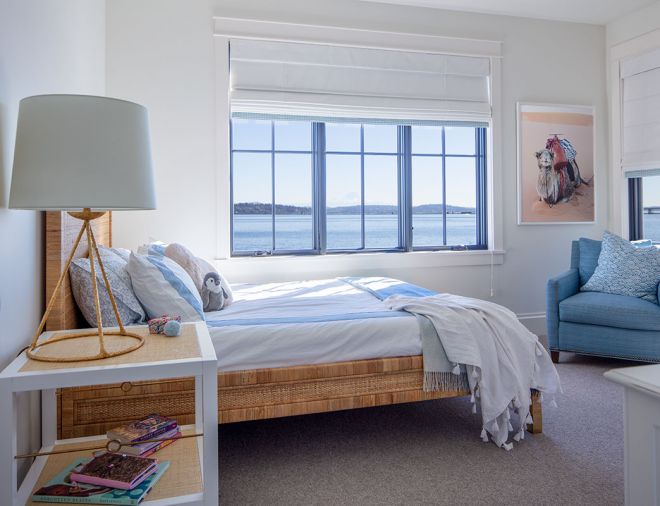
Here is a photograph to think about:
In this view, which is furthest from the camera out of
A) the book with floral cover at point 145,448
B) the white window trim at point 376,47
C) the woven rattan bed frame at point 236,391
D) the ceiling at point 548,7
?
the ceiling at point 548,7

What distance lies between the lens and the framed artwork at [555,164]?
436 centimetres

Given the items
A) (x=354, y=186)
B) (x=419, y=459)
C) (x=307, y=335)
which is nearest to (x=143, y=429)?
(x=307, y=335)

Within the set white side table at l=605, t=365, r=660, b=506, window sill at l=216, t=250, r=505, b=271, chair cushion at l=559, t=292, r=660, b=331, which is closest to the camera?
white side table at l=605, t=365, r=660, b=506

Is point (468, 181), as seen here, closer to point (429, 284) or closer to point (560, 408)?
point (429, 284)

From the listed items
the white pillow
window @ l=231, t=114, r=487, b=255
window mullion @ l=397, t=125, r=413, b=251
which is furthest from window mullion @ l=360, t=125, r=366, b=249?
the white pillow

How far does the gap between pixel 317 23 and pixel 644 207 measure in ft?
10.6

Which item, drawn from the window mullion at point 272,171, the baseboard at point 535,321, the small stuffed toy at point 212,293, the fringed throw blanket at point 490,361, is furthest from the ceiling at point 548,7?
the fringed throw blanket at point 490,361

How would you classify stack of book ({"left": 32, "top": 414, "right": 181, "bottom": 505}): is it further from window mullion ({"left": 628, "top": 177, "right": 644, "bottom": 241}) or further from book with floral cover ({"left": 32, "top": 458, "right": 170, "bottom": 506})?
window mullion ({"left": 628, "top": 177, "right": 644, "bottom": 241})

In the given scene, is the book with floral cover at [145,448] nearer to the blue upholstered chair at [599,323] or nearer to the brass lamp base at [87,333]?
the brass lamp base at [87,333]

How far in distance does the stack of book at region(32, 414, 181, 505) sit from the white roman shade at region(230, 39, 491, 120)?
8.74 ft

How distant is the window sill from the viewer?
3.83 meters

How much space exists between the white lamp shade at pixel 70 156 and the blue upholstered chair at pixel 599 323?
124 inches

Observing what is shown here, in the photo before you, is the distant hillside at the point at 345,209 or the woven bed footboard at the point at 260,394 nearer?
the woven bed footboard at the point at 260,394

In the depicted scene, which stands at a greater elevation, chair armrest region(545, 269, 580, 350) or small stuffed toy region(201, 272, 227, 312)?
small stuffed toy region(201, 272, 227, 312)
